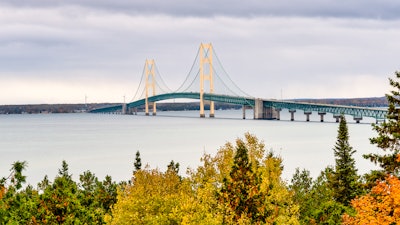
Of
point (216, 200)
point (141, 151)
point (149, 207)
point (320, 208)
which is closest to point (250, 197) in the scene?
point (216, 200)

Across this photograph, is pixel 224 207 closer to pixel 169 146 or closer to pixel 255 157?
pixel 255 157

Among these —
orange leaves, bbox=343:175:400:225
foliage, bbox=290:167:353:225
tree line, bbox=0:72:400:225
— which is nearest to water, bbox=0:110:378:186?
foliage, bbox=290:167:353:225

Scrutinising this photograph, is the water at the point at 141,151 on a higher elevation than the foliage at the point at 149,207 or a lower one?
lower

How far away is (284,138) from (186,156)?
41.7 m

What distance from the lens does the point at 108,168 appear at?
279 feet

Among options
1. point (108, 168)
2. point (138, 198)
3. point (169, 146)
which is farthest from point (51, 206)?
point (169, 146)

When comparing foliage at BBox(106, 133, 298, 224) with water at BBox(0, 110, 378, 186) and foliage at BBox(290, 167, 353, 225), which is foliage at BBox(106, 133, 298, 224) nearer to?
foliage at BBox(290, 167, 353, 225)

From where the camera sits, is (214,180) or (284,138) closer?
(214,180)

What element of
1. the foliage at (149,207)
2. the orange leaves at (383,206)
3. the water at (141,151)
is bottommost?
the water at (141,151)

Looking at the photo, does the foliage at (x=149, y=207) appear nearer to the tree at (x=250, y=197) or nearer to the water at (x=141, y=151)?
the tree at (x=250, y=197)

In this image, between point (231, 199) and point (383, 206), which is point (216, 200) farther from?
point (383, 206)

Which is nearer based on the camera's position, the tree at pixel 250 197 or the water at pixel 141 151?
the tree at pixel 250 197

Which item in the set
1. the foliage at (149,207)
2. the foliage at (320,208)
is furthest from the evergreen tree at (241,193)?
the foliage at (320,208)

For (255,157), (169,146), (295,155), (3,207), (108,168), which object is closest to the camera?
(3,207)
